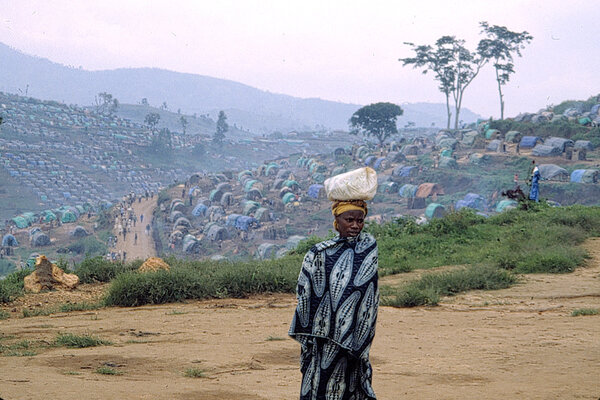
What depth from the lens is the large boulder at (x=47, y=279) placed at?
9.61 metres

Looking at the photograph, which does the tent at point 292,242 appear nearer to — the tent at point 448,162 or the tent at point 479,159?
the tent at point 448,162

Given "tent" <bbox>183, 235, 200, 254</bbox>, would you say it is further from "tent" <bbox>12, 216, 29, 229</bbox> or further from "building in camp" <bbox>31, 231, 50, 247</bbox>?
"tent" <bbox>12, 216, 29, 229</bbox>

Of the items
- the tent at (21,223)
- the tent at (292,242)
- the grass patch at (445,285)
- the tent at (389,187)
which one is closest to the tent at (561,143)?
the tent at (389,187)

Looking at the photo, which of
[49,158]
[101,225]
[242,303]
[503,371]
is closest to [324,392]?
[503,371]

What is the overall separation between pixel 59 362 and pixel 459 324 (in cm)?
419

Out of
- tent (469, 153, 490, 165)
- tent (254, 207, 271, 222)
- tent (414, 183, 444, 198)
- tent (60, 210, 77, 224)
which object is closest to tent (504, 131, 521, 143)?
tent (469, 153, 490, 165)

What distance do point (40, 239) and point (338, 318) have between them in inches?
1270

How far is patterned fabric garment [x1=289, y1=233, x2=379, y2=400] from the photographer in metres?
2.71

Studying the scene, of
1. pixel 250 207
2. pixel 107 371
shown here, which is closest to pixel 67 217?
pixel 250 207

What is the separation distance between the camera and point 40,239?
32.1 m

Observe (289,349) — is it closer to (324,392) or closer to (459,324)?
(459,324)

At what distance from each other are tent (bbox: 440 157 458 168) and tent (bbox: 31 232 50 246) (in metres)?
23.0

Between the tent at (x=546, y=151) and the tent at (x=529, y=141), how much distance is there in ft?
4.25

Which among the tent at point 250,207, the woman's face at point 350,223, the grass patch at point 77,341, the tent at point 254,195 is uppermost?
the woman's face at point 350,223
